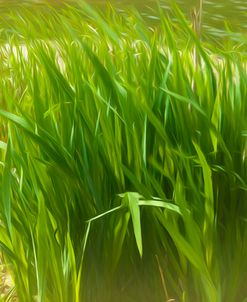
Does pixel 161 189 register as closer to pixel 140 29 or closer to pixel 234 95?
pixel 234 95

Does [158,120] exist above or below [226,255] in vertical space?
above

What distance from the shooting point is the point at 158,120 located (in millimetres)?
936

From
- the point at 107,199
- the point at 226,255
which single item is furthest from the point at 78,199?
the point at 226,255

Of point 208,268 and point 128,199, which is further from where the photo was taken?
point 208,268

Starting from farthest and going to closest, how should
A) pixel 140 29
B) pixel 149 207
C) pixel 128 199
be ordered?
pixel 140 29 < pixel 149 207 < pixel 128 199

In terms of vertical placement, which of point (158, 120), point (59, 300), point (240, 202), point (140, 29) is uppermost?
point (140, 29)

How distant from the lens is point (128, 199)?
862mm

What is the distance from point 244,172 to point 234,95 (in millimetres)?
133

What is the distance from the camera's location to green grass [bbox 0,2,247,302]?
0.93 meters

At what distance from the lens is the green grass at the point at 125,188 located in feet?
3.04

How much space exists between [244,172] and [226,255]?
0.47 feet

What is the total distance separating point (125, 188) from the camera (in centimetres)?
98

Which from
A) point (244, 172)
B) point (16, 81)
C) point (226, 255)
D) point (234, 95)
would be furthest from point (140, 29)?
point (16, 81)

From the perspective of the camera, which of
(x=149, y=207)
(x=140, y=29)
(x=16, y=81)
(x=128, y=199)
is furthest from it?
(x=16, y=81)
